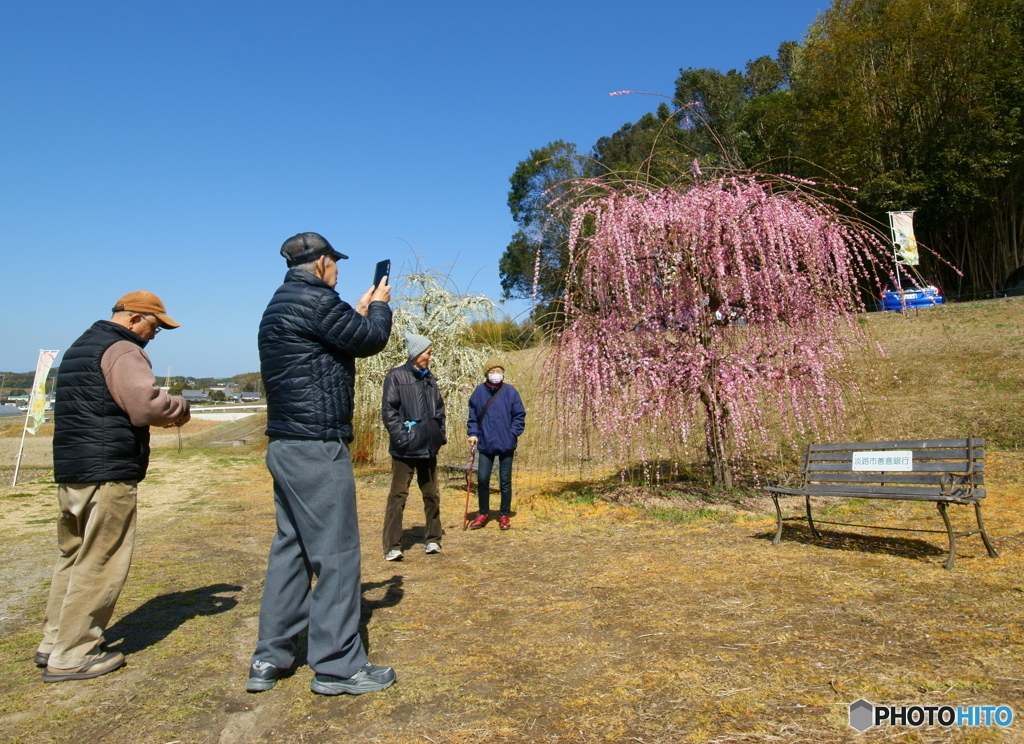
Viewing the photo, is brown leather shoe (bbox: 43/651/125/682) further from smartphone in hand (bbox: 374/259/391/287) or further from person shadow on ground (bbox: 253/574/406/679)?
smartphone in hand (bbox: 374/259/391/287)

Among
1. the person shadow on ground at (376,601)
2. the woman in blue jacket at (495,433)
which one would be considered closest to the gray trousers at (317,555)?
the person shadow on ground at (376,601)

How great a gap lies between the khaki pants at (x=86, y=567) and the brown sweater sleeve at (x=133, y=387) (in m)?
0.36

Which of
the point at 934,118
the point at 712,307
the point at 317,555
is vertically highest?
the point at 934,118

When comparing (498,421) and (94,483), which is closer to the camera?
(94,483)

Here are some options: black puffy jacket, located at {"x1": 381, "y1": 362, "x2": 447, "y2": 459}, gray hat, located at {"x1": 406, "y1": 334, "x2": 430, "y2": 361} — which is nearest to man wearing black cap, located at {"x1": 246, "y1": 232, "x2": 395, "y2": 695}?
black puffy jacket, located at {"x1": 381, "y1": 362, "x2": 447, "y2": 459}

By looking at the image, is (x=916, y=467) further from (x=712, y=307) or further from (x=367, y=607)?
(x=367, y=607)

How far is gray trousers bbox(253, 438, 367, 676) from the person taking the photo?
307 cm

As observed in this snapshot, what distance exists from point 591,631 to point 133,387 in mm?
2725

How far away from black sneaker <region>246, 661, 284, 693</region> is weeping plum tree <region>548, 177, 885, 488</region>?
4776 mm

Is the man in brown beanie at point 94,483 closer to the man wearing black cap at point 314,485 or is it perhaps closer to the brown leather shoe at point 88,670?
the brown leather shoe at point 88,670

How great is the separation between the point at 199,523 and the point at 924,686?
24.1ft

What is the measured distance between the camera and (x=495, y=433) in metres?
7.21

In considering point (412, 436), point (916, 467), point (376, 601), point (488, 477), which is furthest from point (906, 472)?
point (376, 601)

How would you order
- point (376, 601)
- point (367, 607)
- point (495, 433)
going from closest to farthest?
point (367, 607) → point (376, 601) → point (495, 433)
